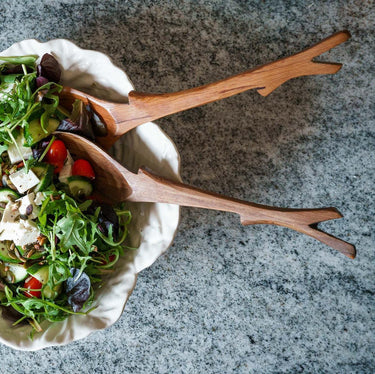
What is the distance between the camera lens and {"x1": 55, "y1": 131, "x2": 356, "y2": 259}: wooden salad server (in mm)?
969

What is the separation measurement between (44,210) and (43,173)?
9cm

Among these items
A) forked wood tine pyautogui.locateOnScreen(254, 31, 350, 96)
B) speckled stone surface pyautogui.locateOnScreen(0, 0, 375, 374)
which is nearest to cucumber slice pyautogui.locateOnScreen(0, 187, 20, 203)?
speckled stone surface pyautogui.locateOnScreen(0, 0, 375, 374)

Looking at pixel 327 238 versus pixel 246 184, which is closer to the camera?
pixel 327 238

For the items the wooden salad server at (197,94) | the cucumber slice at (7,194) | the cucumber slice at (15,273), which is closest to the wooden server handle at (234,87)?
the wooden salad server at (197,94)

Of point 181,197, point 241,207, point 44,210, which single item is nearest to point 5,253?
point 44,210

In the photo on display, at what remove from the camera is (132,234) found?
1078 millimetres

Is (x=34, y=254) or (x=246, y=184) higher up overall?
(x=34, y=254)

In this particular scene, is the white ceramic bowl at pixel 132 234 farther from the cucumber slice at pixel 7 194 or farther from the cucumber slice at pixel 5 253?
the cucumber slice at pixel 7 194

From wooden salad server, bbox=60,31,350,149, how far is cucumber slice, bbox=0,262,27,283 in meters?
0.34

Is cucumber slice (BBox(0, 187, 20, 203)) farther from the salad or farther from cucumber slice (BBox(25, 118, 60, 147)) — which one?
cucumber slice (BBox(25, 118, 60, 147))

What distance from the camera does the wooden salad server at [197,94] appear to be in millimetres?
890

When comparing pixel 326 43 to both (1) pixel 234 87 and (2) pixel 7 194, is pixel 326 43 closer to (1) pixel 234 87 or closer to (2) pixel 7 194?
(1) pixel 234 87

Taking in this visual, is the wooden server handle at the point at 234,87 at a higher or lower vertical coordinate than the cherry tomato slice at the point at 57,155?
higher

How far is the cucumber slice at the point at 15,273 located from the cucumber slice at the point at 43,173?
188mm
